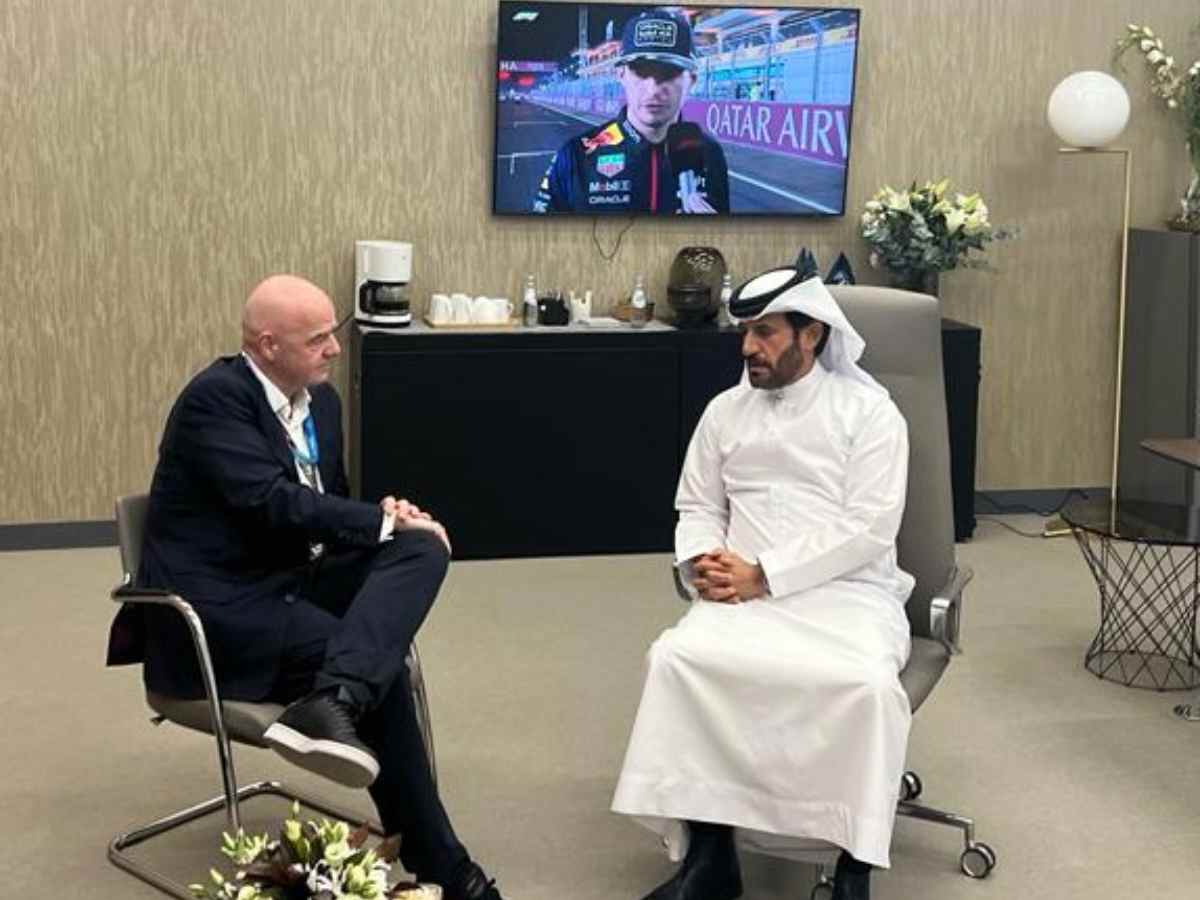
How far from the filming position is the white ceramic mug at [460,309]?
20.7 feet

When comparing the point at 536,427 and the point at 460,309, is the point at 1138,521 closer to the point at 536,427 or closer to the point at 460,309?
the point at 536,427

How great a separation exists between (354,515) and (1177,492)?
458 cm

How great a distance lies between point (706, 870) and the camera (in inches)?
138

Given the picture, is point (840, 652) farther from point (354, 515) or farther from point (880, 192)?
point (880, 192)

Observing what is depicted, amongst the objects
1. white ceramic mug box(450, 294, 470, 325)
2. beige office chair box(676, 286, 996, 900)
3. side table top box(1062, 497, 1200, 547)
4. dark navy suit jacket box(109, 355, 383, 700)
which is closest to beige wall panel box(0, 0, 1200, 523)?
white ceramic mug box(450, 294, 470, 325)

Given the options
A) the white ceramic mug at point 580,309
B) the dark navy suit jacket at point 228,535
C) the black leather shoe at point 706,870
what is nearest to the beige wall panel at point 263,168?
the white ceramic mug at point 580,309

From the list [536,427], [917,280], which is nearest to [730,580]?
[536,427]

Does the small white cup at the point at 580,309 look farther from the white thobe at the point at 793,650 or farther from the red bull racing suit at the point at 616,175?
the white thobe at the point at 793,650

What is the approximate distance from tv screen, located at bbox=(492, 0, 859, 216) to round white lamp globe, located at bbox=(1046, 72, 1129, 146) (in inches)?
31.7

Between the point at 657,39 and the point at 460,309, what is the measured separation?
1250mm

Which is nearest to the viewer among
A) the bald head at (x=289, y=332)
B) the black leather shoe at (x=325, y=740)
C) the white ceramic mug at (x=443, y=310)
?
the black leather shoe at (x=325, y=740)

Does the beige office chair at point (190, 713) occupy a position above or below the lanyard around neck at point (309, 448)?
below

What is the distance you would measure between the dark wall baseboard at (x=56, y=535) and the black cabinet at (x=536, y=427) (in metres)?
0.94

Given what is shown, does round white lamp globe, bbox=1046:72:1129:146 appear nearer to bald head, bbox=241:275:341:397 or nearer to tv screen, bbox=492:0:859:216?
tv screen, bbox=492:0:859:216
